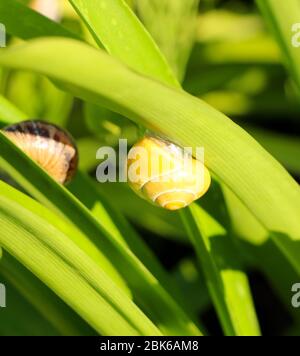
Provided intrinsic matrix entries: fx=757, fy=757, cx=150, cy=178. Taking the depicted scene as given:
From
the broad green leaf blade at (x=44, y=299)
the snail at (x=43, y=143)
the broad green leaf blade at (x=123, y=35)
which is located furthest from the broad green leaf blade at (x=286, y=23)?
the broad green leaf blade at (x=44, y=299)

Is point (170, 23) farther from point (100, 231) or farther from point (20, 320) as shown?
point (20, 320)

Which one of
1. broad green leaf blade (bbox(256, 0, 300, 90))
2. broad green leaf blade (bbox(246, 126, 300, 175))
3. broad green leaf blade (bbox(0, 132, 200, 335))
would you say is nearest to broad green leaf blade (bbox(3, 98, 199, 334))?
broad green leaf blade (bbox(0, 132, 200, 335))

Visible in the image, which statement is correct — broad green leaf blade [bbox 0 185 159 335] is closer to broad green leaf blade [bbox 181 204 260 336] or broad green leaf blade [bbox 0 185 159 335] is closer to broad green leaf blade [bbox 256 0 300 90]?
broad green leaf blade [bbox 181 204 260 336]

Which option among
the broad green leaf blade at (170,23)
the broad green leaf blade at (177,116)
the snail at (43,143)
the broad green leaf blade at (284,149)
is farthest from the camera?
the broad green leaf blade at (284,149)

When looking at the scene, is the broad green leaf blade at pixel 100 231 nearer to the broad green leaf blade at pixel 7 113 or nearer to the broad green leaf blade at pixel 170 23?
the broad green leaf blade at pixel 7 113

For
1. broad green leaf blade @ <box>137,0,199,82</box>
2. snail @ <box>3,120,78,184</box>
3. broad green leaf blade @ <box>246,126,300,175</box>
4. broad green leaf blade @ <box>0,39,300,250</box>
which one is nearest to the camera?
broad green leaf blade @ <box>0,39,300,250</box>
